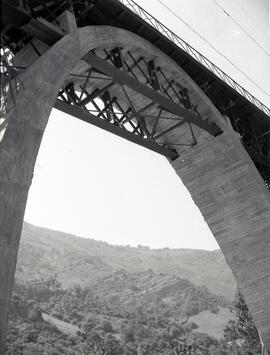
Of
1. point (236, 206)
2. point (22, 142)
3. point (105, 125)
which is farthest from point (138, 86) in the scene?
point (236, 206)

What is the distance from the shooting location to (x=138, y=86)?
1340cm

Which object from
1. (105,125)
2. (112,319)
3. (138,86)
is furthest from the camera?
(112,319)

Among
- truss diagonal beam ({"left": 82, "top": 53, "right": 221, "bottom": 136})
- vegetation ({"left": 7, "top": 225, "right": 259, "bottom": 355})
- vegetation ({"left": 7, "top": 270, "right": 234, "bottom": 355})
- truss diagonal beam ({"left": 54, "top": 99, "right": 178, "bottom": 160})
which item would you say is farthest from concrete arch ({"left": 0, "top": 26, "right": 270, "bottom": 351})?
vegetation ({"left": 7, "top": 270, "right": 234, "bottom": 355})

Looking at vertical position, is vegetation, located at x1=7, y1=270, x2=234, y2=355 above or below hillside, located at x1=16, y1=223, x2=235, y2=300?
below

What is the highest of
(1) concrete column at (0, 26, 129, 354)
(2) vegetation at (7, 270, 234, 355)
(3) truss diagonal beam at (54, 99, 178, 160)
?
(3) truss diagonal beam at (54, 99, 178, 160)

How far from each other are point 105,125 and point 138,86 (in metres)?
1.86

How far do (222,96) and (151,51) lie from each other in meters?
4.84

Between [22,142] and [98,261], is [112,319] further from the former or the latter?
[22,142]

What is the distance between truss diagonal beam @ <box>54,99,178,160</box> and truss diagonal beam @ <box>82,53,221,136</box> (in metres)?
1.45

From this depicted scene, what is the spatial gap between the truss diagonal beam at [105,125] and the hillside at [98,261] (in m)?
102

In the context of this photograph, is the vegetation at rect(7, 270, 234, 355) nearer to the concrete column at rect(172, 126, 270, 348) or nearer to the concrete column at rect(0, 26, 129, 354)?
the concrete column at rect(172, 126, 270, 348)

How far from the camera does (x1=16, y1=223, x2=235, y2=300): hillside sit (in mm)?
135500

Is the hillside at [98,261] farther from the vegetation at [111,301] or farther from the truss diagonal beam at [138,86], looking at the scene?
the truss diagonal beam at [138,86]

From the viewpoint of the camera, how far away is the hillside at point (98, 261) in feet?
445
